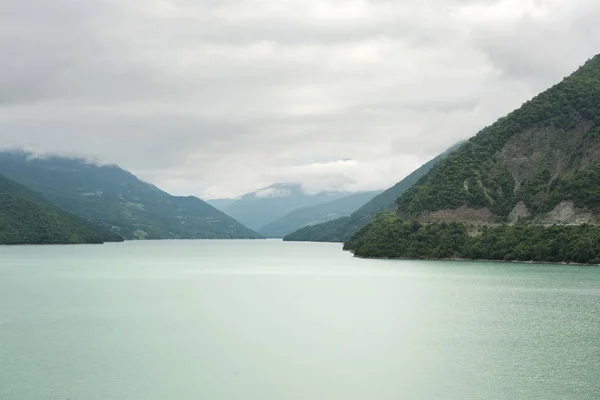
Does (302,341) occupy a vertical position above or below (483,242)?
below

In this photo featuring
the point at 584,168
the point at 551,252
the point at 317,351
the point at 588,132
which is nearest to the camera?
the point at 317,351

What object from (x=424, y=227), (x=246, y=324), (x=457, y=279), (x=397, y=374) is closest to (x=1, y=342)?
(x=246, y=324)

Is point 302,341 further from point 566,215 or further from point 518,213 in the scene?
point 518,213

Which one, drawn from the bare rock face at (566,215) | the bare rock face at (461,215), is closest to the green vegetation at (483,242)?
the bare rock face at (461,215)

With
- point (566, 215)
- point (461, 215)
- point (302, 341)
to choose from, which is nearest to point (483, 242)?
point (566, 215)

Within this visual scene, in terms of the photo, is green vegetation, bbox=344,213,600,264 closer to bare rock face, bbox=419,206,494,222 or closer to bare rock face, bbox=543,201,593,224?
bare rock face, bbox=419,206,494,222

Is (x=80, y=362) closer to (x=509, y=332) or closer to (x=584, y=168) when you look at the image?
(x=509, y=332)
